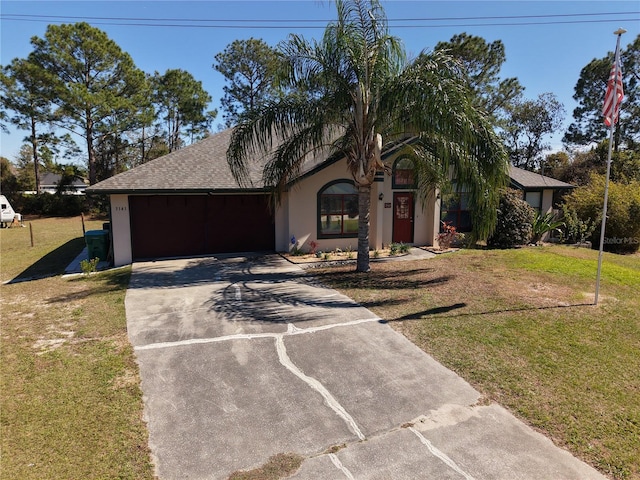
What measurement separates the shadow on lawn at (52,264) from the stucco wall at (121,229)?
1.69 metres

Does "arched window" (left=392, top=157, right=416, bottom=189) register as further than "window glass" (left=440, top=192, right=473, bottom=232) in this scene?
No

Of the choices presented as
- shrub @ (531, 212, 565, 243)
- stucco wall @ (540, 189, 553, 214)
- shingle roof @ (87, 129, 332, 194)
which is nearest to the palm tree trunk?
shingle roof @ (87, 129, 332, 194)

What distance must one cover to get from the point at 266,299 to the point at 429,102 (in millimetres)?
5829

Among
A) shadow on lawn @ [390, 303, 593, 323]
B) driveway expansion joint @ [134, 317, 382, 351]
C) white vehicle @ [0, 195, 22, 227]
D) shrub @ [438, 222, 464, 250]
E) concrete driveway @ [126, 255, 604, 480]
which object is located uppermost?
white vehicle @ [0, 195, 22, 227]

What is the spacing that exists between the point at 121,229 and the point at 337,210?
7386 millimetres

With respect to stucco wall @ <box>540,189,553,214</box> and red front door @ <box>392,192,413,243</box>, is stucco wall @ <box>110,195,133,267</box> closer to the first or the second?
red front door @ <box>392,192,413,243</box>

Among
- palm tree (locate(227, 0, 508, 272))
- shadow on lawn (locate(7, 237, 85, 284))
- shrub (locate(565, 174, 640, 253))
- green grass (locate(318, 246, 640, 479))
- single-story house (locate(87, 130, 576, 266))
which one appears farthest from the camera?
shrub (locate(565, 174, 640, 253))

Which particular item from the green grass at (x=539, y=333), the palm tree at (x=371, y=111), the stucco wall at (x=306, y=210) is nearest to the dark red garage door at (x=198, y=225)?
the stucco wall at (x=306, y=210)

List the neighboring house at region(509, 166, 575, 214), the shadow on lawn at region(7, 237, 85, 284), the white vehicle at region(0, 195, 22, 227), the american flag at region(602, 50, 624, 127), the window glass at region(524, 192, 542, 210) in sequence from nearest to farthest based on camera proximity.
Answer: the american flag at region(602, 50, 624, 127) → the shadow on lawn at region(7, 237, 85, 284) → the neighboring house at region(509, 166, 575, 214) → the window glass at region(524, 192, 542, 210) → the white vehicle at region(0, 195, 22, 227)

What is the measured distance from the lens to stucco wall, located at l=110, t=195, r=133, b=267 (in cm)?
1271

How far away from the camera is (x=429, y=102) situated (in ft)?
29.0

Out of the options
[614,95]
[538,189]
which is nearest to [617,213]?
[538,189]

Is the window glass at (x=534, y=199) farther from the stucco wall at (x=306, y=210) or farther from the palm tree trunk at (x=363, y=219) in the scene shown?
the palm tree trunk at (x=363, y=219)

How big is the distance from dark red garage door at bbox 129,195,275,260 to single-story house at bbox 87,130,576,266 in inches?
1.2
